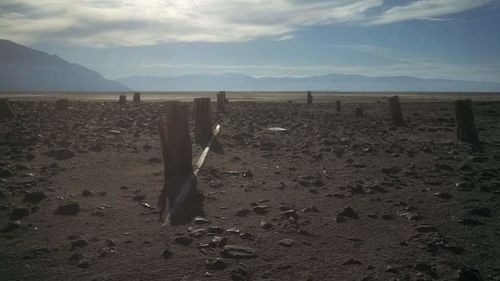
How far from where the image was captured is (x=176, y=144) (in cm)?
1002

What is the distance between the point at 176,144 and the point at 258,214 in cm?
298

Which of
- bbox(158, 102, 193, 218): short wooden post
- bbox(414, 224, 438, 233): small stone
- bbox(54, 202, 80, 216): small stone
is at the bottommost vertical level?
bbox(414, 224, 438, 233): small stone

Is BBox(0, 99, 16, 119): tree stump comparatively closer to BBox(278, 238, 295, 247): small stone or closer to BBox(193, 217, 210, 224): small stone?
BBox(193, 217, 210, 224): small stone

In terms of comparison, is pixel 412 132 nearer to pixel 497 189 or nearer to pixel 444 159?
pixel 444 159

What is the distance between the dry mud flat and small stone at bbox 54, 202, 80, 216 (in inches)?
0.7

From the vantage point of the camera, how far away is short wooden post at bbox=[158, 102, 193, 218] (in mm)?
10031

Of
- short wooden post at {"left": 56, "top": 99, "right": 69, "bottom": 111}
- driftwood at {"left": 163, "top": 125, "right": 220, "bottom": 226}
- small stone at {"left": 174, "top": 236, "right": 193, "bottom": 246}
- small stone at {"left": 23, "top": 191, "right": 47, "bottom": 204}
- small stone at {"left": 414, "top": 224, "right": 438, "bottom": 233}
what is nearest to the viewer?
small stone at {"left": 174, "top": 236, "right": 193, "bottom": 246}

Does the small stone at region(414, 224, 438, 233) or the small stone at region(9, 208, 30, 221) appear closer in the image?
the small stone at region(414, 224, 438, 233)

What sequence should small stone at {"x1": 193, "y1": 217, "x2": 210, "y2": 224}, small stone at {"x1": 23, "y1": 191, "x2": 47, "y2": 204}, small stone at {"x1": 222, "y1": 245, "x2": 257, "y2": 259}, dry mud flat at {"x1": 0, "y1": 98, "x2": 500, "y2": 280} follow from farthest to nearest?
small stone at {"x1": 23, "y1": 191, "x2": 47, "y2": 204}
small stone at {"x1": 193, "y1": 217, "x2": 210, "y2": 224}
small stone at {"x1": 222, "y1": 245, "x2": 257, "y2": 259}
dry mud flat at {"x1": 0, "y1": 98, "x2": 500, "y2": 280}

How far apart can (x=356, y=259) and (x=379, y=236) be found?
3.11ft

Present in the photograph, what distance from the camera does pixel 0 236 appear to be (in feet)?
21.4

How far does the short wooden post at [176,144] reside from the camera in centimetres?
1003

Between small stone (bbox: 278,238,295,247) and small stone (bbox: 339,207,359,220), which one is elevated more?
small stone (bbox: 339,207,359,220)

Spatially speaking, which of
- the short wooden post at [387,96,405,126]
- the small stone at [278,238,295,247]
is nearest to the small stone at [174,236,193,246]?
the small stone at [278,238,295,247]
